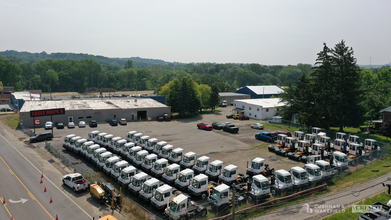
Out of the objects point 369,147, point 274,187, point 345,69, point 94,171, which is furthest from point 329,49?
point 94,171

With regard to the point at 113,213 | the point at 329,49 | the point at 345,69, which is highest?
the point at 329,49

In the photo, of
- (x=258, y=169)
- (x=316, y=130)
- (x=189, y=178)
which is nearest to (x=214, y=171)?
(x=189, y=178)

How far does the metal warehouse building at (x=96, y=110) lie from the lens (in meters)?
54.7

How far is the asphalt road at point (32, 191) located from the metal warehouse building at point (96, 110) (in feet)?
62.2

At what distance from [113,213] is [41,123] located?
41.0 metres

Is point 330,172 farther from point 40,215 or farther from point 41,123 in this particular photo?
point 41,123

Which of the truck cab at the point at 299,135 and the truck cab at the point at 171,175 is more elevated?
the truck cab at the point at 299,135

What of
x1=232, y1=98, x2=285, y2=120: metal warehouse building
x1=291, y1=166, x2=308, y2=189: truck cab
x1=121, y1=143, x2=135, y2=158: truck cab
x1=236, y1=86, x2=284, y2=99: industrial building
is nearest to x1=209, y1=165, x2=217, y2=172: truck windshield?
x1=291, y1=166, x2=308, y2=189: truck cab

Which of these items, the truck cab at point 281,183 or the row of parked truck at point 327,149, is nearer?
the truck cab at point 281,183

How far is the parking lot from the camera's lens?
3475 cm

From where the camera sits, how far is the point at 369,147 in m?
36.3

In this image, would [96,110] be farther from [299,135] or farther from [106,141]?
[299,135]

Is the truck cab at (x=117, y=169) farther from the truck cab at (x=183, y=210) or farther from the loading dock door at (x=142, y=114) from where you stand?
the loading dock door at (x=142, y=114)

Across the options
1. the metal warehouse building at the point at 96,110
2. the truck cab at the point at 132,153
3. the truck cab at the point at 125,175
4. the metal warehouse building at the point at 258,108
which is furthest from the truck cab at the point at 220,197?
the metal warehouse building at the point at 258,108
